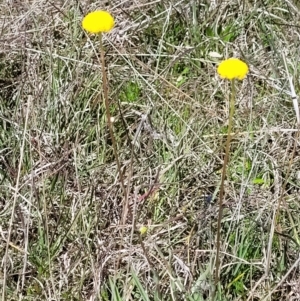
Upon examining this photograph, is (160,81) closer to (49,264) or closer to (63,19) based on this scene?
(63,19)

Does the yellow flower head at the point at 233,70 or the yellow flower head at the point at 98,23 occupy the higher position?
the yellow flower head at the point at 98,23

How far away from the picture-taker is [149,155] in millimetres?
1674

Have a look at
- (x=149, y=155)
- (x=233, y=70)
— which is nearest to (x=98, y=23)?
(x=233, y=70)

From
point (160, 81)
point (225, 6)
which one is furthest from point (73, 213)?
point (225, 6)

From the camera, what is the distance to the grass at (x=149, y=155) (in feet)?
4.59

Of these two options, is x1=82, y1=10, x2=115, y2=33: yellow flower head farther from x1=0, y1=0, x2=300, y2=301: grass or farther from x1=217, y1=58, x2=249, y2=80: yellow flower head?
x1=0, y1=0, x2=300, y2=301: grass

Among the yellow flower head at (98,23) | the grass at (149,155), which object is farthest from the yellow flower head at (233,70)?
the grass at (149,155)

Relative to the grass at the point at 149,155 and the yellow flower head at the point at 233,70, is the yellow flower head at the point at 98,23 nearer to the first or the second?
the yellow flower head at the point at 233,70

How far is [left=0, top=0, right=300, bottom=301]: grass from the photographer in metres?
1.40

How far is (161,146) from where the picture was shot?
1.69 meters

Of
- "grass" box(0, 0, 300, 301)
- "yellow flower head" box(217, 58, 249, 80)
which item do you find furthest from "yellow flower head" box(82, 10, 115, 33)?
"grass" box(0, 0, 300, 301)

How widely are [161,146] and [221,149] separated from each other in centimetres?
14

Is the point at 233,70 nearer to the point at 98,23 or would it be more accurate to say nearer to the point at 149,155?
the point at 98,23

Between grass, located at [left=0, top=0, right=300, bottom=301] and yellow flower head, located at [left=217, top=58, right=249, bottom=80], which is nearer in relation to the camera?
yellow flower head, located at [left=217, top=58, right=249, bottom=80]
